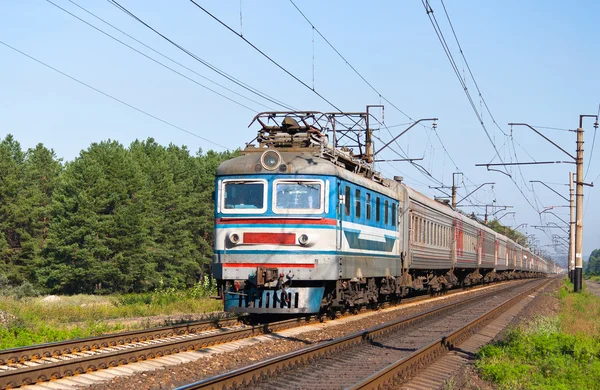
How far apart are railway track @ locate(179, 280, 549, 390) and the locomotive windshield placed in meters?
2.88

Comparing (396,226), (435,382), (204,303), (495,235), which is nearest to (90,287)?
(495,235)

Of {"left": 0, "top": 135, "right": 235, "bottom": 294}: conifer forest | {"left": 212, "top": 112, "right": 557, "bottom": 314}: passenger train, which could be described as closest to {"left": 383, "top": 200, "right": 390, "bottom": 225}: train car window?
{"left": 212, "top": 112, "right": 557, "bottom": 314}: passenger train

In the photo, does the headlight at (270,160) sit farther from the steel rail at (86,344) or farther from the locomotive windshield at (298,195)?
the steel rail at (86,344)

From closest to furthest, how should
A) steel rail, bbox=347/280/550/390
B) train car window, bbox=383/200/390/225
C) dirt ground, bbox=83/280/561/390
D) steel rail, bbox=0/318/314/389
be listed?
steel rail, bbox=0/318/314/389, steel rail, bbox=347/280/550/390, dirt ground, bbox=83/280/561/390, train car window, bbox=383/200/390/225

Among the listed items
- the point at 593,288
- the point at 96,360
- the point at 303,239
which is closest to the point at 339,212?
the point at 303,239

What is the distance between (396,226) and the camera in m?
21.5

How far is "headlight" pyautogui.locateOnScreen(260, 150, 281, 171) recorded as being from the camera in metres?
15.8

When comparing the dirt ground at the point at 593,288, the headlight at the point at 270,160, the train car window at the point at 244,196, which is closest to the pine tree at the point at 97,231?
the dirt ground at the point at 593,288

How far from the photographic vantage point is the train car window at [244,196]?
51.8ft

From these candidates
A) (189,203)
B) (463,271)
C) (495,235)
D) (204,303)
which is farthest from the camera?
(189,203)

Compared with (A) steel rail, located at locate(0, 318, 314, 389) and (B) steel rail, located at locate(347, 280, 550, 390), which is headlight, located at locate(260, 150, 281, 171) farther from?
(B) steel rail, located at locate(347, 280, 550, 390)

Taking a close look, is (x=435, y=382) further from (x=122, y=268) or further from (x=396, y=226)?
(x=122, y=268)

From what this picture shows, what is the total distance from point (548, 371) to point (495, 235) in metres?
39.9

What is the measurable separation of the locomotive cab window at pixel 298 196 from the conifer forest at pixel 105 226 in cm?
4340
